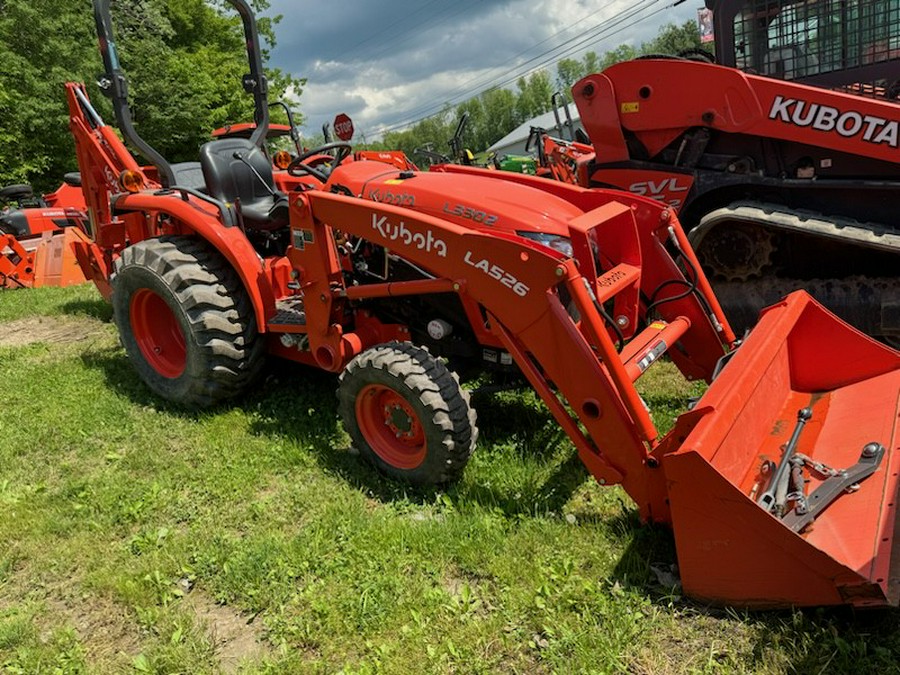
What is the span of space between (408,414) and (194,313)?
165 centimetres

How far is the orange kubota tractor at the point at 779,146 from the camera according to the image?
428cm

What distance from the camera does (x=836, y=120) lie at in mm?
4234

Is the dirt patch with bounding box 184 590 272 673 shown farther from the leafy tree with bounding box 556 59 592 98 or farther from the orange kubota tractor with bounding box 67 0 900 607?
the leafy tree with bounding box 556 59 592 98

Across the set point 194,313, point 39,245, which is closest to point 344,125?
point 39,245

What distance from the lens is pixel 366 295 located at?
3.48 meters

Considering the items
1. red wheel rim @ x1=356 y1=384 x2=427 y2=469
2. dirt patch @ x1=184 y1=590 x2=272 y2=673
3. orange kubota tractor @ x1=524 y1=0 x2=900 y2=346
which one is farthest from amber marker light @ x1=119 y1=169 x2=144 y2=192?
orange kubota tractor @ x1=524 y1=0 x2=900 y2=346

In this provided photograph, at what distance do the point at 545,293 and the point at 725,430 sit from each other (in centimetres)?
85

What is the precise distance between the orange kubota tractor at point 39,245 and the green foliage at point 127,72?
6.89 metres

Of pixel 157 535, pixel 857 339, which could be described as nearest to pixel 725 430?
pixel 857 339

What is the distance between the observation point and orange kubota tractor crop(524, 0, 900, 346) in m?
4.28

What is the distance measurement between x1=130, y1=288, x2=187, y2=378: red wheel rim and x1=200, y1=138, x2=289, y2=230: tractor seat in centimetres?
86

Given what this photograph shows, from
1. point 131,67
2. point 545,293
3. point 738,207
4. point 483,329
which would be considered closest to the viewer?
point 545,293

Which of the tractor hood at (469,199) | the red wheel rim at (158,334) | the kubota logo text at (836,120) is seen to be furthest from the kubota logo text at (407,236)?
the kubota logo text at (836,120)

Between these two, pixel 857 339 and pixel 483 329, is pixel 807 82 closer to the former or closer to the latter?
pixel 857 339
